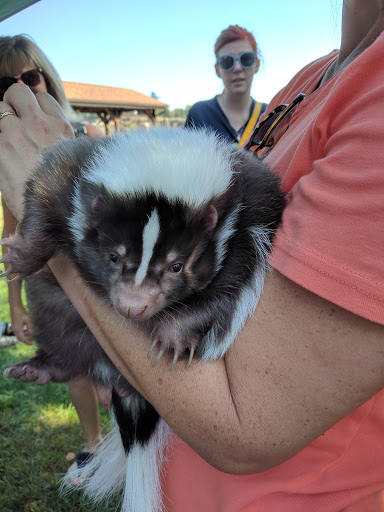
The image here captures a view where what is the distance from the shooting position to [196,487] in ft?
3.86

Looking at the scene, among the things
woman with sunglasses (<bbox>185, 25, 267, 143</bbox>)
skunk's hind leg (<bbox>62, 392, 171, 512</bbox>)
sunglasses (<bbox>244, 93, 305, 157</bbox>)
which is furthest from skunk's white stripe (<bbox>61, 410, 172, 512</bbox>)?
woman with sunglasses (<bbox>185, 25, 267, 143</bbox>)

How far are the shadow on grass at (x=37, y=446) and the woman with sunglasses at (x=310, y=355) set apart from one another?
151 cm

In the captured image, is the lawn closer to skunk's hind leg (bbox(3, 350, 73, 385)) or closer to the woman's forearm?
skunk's hind leg (bbox(3, 350, 73, 385))

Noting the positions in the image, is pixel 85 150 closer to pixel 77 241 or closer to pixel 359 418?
pixel 77 241

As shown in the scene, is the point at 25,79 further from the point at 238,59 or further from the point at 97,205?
the point at 238,59

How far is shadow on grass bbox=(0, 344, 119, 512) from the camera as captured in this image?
8.02 feet

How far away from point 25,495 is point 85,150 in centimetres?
213

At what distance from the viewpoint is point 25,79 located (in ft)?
8.51

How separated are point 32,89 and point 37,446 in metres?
2.31

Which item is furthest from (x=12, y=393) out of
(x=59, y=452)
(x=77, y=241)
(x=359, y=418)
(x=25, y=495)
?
(x=359, y=418)

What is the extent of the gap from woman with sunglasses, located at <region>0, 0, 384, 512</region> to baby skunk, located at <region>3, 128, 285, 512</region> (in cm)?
10

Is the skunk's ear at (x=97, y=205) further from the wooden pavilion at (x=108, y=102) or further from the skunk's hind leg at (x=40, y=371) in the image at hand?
the wooden pavilion at (x=108, y=102)

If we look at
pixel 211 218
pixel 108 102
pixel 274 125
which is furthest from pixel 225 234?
pixel 108 102

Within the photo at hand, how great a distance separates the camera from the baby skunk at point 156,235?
115 centimetres
